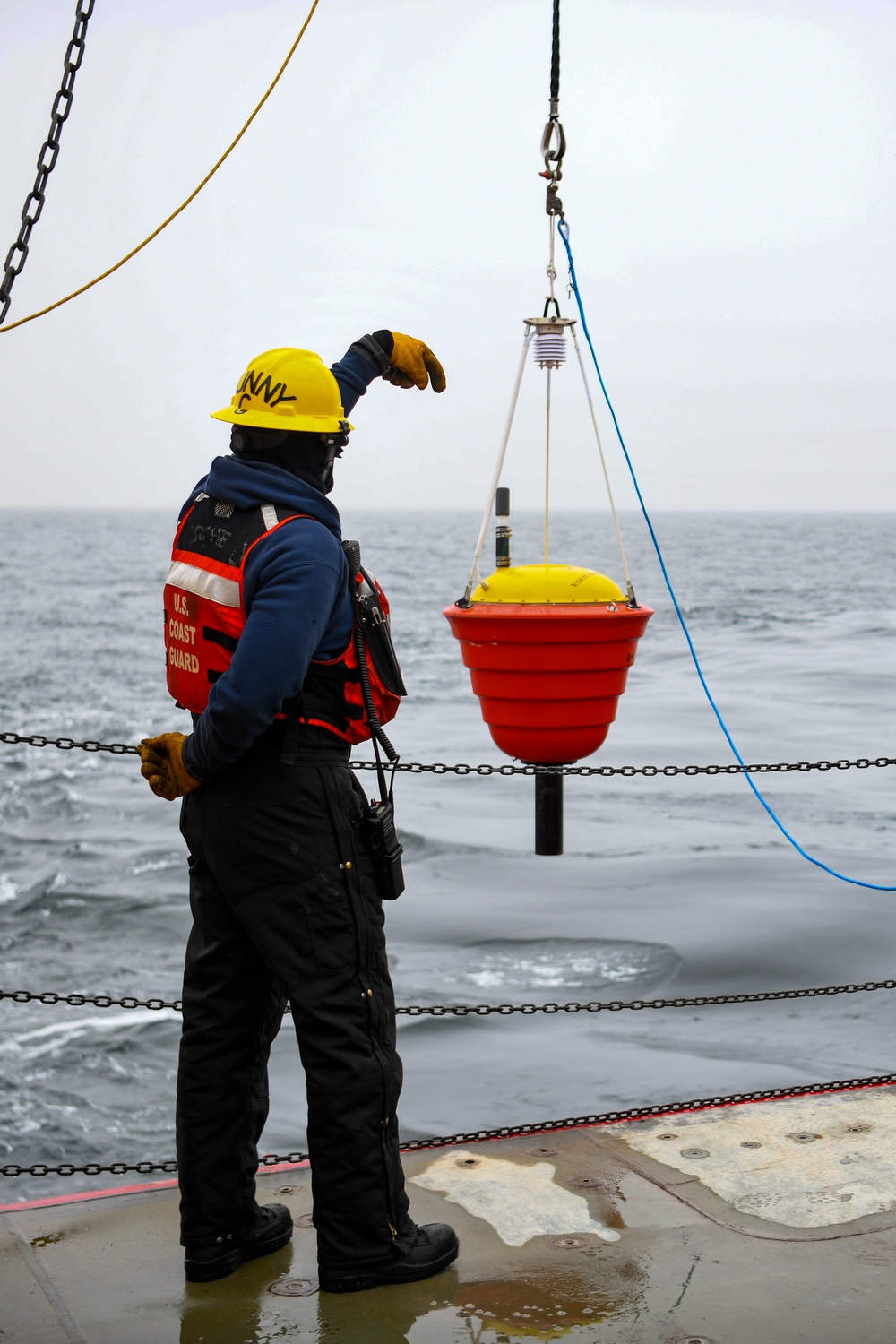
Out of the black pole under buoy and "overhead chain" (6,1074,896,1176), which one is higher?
the black pole under buoy

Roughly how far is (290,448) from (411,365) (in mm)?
679

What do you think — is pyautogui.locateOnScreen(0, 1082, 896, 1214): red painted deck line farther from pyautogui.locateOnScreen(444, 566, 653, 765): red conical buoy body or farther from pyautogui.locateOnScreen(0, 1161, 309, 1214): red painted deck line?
pyautogui.locateOnScreen(444, 566, 653, 765): red conical buoy body

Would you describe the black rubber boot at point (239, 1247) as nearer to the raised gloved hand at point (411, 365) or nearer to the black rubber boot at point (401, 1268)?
the black rubber boot at point (401, 1268)

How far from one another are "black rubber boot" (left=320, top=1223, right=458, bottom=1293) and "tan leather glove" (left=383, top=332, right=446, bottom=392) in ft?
6.61

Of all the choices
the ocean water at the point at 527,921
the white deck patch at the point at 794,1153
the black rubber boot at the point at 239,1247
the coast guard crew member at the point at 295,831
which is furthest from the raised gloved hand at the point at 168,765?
the ocean water at the point at 527,921

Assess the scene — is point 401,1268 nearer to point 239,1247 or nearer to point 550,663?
point 239,1247

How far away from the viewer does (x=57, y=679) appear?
31234mm

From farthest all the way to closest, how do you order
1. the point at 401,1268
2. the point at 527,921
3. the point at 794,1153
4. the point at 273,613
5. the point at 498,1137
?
the point at 527,921, the point at 498,1137, the point at 794,1153, the point at 401,1268, the point at 273,613

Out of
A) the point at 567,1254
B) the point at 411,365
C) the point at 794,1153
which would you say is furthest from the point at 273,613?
the point at 794,1153

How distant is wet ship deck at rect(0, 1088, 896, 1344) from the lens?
2.72 metres

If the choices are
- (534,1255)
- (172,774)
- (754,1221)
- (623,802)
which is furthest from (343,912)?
(623,802)

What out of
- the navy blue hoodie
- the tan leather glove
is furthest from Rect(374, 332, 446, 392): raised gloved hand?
the navy blue hoodie

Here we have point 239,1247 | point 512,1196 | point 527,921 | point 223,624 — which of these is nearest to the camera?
point 223,624

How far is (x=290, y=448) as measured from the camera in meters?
2.84
